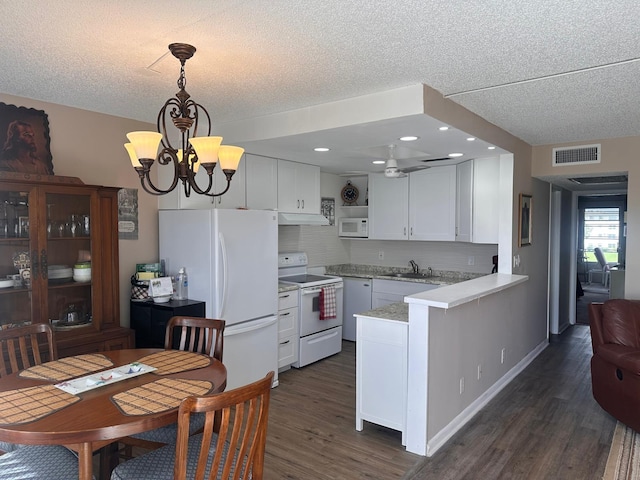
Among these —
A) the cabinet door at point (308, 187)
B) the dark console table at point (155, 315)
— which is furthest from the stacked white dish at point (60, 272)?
the cabinet door at point (308, 187)

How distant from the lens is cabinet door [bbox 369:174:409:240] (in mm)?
5590

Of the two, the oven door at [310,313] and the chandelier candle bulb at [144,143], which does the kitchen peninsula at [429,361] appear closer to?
the oven door at [310,313]

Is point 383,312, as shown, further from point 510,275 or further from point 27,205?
point 27,205

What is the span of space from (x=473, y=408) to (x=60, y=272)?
324 cm

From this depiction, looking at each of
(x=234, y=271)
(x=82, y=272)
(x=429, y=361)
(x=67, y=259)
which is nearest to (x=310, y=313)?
Answer: (x=234, y=271)

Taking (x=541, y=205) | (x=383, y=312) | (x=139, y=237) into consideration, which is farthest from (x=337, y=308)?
(x=541, y=205)

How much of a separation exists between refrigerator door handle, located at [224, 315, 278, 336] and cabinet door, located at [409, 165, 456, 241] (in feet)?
7.35

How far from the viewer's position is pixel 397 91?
284cm

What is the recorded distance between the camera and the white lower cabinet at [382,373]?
3.03 metres

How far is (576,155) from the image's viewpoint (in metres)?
4.70

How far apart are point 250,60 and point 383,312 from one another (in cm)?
192

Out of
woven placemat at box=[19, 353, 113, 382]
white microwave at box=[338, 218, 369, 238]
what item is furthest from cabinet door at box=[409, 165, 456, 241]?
woven placemat at box=[19, 353, 113, 382]

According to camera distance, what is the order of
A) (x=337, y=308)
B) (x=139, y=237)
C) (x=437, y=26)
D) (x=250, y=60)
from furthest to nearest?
(x=337, y=308)
(x=139, y=237)
(x=250, y=60)
(x=437, y=26)

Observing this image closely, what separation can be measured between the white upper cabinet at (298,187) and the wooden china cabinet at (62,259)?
71.2 inches
